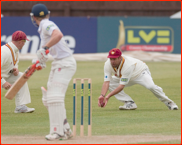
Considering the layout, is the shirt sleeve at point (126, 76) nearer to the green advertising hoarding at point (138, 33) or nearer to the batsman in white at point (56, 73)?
the batsman in white at point (56, 73)

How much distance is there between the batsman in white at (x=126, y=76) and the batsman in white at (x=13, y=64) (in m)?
1.60

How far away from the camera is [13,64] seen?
770cm

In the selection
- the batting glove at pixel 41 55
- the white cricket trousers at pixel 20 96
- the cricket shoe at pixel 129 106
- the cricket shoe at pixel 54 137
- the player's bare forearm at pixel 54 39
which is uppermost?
the player's bare forearm at pixel 54 39

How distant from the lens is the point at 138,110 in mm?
8086

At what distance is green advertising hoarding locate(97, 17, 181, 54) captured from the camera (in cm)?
2098

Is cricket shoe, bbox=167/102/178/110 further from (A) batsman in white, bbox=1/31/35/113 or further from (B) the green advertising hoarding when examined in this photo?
(B) the green advertising hoarding

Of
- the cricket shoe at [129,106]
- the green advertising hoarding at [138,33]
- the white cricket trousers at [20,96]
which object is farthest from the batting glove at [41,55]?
the green advertising hoarding at [138,33]

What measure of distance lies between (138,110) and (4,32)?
1423 centimetres

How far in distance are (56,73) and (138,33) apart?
16025 mm

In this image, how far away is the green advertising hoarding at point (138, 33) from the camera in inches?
826

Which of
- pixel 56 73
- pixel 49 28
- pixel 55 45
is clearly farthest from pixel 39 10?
pixel 56 73

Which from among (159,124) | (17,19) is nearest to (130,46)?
(17,19)

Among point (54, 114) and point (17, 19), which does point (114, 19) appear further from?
point (54, 114)

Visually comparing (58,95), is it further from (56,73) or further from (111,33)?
(111,33)
